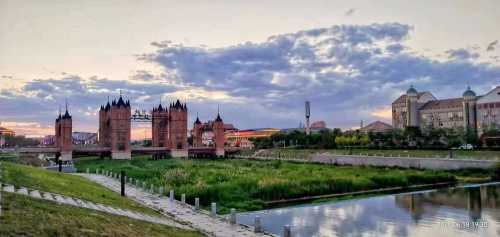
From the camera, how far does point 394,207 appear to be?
23.0 meters

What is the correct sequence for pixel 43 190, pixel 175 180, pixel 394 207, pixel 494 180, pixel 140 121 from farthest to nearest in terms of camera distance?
pixel 140 121 → pixel 494 180 → pixel 175 180 → pixel 394 207 → pixel 43 190

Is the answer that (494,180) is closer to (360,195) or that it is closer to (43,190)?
(360,195)

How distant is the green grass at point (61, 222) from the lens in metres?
9.24

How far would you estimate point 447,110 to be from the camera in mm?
83000

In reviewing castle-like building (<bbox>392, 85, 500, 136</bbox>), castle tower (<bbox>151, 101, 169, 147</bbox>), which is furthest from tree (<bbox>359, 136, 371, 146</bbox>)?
castle tower (<bbox>151, 101, 169, 147</bbox>)

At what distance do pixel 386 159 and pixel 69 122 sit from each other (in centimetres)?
5279

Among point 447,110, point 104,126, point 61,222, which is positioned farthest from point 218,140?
point 61,222

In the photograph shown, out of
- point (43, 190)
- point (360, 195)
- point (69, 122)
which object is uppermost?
point (69, 122)

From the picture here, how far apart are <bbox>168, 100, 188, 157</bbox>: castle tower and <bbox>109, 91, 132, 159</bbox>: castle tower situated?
9407mm

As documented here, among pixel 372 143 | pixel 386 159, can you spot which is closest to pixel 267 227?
pixel 386 159

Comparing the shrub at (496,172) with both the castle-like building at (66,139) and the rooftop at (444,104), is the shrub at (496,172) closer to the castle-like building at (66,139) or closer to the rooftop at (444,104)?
the rooftop at (444,104)

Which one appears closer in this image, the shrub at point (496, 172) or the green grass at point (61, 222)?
the green grass at point (61, 222)

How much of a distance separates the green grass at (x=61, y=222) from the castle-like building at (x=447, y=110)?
71107mm
